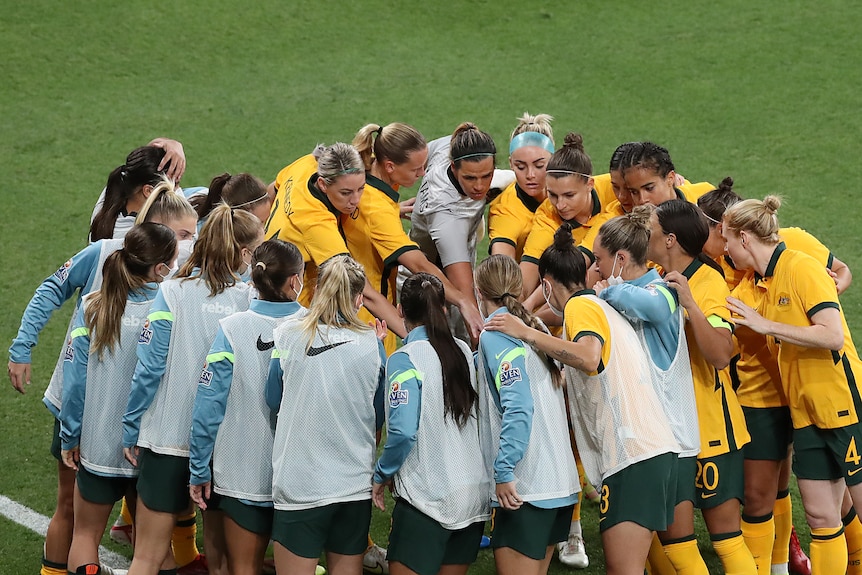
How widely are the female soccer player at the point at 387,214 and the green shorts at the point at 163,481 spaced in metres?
1.43

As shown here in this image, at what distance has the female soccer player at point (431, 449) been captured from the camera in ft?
14.0

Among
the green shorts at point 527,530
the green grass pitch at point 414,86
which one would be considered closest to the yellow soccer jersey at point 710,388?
the green shorts at point 527,530

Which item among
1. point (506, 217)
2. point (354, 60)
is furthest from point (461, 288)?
point (354, 60)

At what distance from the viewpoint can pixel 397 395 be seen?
4.21 m

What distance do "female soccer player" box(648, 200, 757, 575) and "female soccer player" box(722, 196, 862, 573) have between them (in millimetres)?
150

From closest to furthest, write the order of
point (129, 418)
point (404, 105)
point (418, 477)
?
point (418, 477)
point (129, 418)
point (404, 105)

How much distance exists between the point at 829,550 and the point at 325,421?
2340 millimetres

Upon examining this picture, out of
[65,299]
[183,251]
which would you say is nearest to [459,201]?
[183,251]

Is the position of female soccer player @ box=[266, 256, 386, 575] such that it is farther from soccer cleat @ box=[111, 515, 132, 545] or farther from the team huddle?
soccer cleat @ box=[111, 515, 132, 545]

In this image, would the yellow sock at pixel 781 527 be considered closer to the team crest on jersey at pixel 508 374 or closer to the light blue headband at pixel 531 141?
the team crest on jersey at pixel 508 374

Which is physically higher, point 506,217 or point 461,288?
point 506,217

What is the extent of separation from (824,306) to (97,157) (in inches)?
318

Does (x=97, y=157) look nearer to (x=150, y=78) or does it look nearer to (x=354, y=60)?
(x=150, y=78)

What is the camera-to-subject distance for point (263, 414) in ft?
14.8
